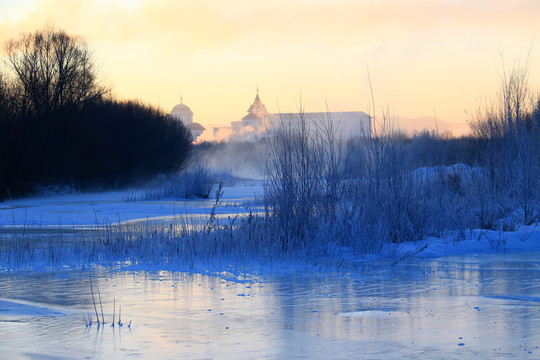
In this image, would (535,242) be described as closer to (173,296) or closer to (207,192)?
(173,296)

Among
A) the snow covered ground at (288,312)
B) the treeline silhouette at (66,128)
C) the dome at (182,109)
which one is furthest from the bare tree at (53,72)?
the dome at (182,109)

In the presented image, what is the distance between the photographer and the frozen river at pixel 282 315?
12.7 ft

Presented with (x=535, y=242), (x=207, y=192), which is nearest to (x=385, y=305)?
(x=535, y=242)

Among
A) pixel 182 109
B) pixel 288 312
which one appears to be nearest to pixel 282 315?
pixel 288 312

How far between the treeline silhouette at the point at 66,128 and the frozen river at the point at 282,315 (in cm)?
2134

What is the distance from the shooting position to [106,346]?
13.0 ft

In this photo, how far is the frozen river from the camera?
386 cm

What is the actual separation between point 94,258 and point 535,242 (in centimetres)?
628

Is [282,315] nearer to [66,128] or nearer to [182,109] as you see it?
[66,128]

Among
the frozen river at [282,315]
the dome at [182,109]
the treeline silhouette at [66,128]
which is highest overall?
the dome at [182,109]

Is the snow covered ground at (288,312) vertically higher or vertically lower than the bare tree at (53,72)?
lower

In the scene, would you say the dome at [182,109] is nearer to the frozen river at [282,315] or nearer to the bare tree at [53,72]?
the bare tree at [53,72]

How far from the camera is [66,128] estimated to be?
30078mm

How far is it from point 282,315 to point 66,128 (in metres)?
27.0
